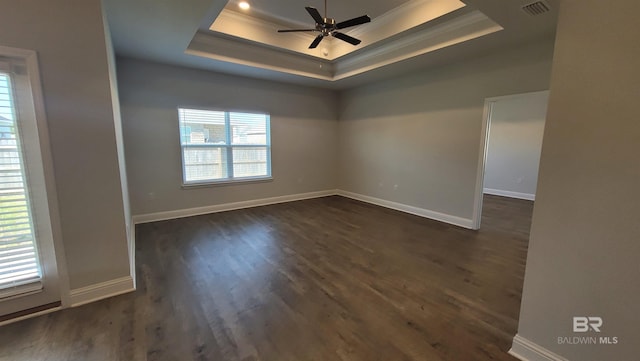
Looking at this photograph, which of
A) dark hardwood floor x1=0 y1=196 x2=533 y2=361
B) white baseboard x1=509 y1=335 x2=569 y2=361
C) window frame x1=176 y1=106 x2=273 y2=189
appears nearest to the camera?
white baseboard x1=509 y1=335 x2=569 y2=361

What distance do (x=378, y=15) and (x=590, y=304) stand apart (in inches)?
159

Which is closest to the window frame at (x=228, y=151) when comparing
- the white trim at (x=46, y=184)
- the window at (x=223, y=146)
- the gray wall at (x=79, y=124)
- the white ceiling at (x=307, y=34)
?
the window at (x=223, y=146)

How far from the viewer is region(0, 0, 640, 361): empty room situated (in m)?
1.41

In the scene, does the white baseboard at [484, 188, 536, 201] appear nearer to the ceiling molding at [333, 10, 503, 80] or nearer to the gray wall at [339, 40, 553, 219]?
the gray wall at [339, 40, 553, 219]

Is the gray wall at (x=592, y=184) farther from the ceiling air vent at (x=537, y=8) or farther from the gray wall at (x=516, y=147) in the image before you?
the gray wall at (x=516, y=147)

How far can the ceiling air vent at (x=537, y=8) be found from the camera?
2535 mm

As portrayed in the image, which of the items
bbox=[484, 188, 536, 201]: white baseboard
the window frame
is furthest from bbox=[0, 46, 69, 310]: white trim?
bbox=[484, 188, 536, 201]: white baseboard

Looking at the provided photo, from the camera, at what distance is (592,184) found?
1.37 meters

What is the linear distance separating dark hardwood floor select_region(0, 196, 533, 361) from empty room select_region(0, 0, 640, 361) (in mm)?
20

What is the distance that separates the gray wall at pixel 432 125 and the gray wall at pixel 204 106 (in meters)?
1.11

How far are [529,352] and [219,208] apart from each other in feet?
16.6

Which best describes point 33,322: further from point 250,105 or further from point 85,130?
point 250,105

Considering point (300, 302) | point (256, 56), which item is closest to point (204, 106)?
point (256, 56)

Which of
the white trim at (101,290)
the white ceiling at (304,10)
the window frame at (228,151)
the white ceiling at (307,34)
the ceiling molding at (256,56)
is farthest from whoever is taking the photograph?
the window frame at (228,151)
